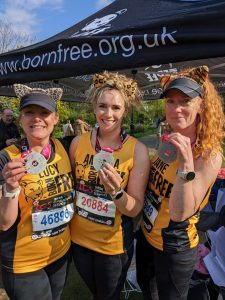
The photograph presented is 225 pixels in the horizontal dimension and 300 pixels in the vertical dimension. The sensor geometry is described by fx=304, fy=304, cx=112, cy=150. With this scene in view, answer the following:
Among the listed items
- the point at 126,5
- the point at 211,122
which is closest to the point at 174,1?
the point at 126,5

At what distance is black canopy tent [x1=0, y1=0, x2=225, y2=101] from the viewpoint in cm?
192

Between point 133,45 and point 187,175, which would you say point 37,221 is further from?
point 133,45

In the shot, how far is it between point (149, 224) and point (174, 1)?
2050 millimetres

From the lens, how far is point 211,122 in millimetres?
1821

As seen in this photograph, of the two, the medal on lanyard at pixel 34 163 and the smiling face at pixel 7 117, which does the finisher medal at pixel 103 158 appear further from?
the smiling face at pixel 7 117

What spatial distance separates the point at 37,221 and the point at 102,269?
0.55 metres

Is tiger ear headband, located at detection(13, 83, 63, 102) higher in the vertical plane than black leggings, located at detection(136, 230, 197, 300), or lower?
higher

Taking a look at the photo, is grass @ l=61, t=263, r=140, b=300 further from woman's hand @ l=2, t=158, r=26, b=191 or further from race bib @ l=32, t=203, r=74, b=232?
woman's hand @ l=2, t=158, r=26, b=191

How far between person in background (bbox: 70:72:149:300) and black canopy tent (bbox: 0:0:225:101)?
207 millimetres

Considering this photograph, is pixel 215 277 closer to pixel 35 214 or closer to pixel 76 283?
pixel 35 214

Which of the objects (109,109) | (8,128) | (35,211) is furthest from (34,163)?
(8,128)

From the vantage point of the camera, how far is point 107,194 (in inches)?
79.4

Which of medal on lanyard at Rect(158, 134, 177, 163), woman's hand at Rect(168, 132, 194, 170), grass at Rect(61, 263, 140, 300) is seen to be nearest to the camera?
woman's hand at Rect(168, 132, 194, 170)

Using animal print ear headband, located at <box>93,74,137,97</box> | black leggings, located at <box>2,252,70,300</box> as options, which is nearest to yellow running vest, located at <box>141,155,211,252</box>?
animal print ear headband, located at <box>93,74,137,97</box>
